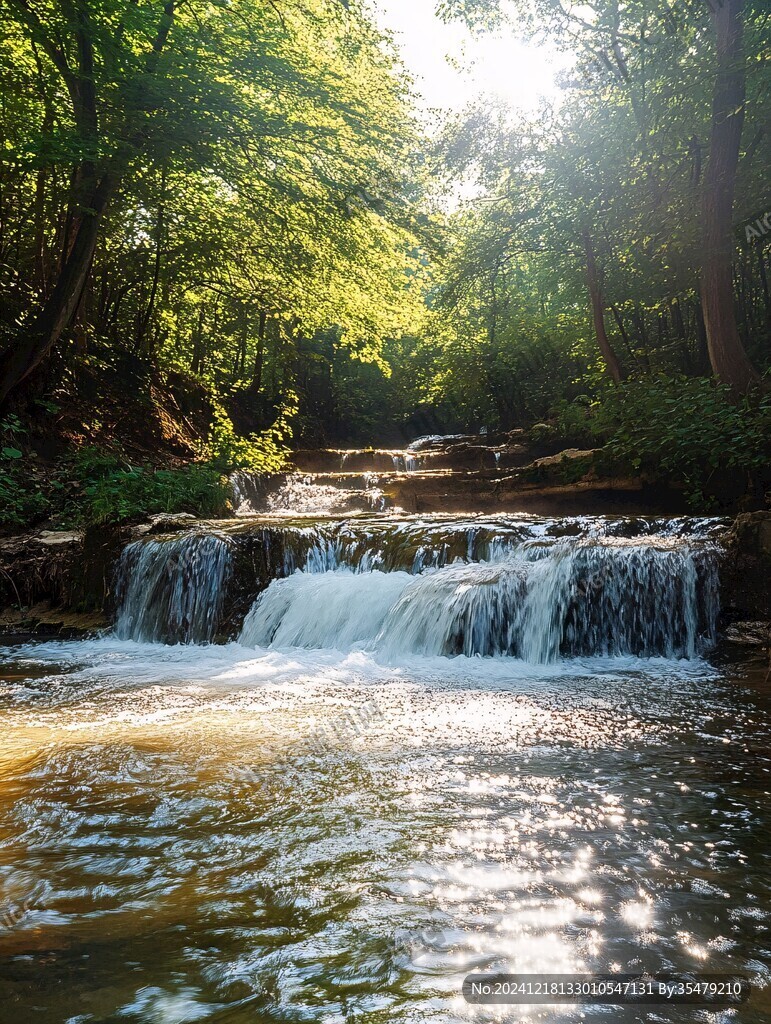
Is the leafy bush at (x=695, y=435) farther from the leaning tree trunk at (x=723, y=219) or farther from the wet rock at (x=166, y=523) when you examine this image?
the wet rock at (x=166, y=523)

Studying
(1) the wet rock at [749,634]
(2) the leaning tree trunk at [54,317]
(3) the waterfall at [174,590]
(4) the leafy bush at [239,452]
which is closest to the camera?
(1) the wet rock at [749,634]

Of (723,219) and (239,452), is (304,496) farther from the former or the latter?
(723,219)

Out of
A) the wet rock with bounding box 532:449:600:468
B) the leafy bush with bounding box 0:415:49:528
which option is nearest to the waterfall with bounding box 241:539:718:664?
the wet rock with bounding box 532:449:600:468

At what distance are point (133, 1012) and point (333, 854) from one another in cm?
101

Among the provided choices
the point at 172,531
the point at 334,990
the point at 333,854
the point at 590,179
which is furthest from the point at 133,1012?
the point at 590,179

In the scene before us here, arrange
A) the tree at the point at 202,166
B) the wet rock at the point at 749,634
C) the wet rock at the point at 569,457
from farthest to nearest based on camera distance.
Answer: the wet rock at the point at 569,457 → the tree at the point at 202,166 → the wet rock at the point at 749,634

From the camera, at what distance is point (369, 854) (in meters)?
2.61

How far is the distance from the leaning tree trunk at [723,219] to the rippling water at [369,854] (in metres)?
7.62

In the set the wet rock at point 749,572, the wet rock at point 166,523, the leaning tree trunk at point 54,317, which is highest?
the leaning tree trunk at point 54,317

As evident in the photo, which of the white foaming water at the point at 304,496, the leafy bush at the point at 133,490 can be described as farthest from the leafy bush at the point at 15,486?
the white foaming water at the point at 304,496

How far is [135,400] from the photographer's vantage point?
1569 cm

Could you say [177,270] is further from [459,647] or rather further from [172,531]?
[459,647]

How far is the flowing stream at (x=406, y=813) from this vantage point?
6.22 feet

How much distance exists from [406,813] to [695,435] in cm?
935
